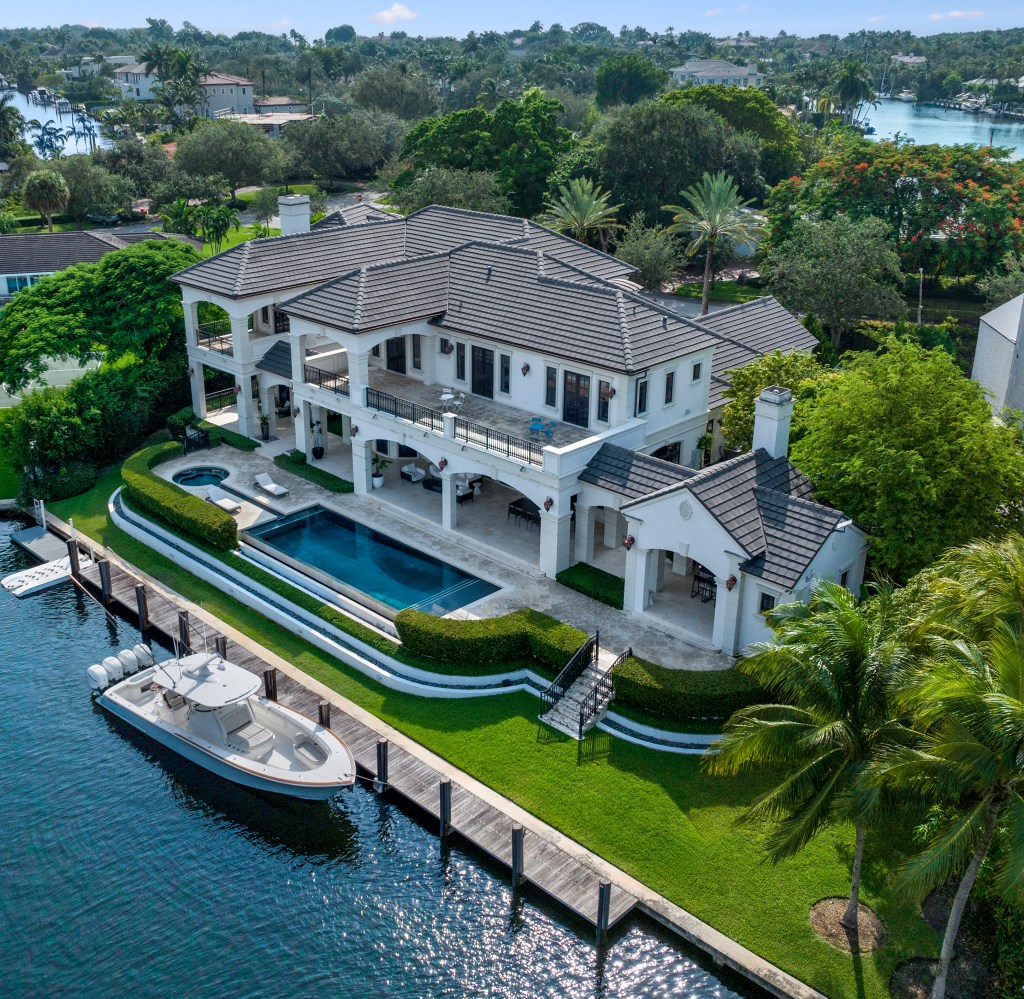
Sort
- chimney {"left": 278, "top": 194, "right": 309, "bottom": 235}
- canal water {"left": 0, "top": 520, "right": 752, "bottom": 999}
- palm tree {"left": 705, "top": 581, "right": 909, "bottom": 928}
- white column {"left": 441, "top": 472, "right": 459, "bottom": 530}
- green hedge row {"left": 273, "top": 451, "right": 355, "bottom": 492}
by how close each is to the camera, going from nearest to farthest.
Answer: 1. palm tree {"left": 705, "top": 581, "right": 909, "bottom": 928}
2. canal water {"left": 0, "top": 520, "right": 752, "bottom": 999}
3. white column {"left": 441, "top": 472, "right": 459, "bottom": 530}
4. green hedge row {"left": 273, "top": 451, "right": 355, "bottom": 492}
5. chimney {"left": 278, "top": 194, "right": 309, "bottom": 235}

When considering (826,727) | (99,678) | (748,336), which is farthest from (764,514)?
(99,678)

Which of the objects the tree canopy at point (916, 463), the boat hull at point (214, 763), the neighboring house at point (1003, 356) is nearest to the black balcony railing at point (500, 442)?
the tree canopy at point (916, 463)

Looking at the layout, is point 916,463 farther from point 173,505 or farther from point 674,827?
point 173,505

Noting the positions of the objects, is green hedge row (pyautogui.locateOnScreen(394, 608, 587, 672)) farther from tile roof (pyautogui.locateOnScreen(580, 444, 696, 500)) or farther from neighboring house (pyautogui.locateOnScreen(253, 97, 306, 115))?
neighboring house (pyautogui.locateOnScreen(253, 97, 306, 115))

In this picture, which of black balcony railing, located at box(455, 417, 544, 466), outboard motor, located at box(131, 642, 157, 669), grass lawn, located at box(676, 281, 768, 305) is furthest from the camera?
grass lawn, located at box(676, 281, 768, 305)

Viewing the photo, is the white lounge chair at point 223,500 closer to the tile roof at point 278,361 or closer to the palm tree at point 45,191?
the tile roof at point 278,361

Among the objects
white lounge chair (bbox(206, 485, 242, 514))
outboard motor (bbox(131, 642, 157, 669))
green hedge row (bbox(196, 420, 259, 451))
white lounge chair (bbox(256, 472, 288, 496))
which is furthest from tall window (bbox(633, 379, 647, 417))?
outboard motor (bbox(131, 642, 157, 669))
